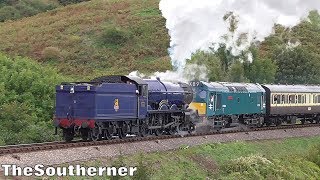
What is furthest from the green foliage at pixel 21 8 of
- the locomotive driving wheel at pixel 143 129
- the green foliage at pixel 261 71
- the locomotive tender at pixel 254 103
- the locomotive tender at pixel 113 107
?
the locomotive driving wheel at pixel 143 129

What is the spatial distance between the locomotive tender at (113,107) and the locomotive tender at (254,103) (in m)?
3.80

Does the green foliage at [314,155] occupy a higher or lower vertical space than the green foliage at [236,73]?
lower

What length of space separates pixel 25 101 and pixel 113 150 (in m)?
11.2

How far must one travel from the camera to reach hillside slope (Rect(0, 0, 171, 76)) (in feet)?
216

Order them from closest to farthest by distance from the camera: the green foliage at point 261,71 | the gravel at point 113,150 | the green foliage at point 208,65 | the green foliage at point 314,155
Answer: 1. the gravel at point 113,150
2. the green foliage at point 314,155
3. the green foliage at point 208,65
4. the green foliage at point 261,71

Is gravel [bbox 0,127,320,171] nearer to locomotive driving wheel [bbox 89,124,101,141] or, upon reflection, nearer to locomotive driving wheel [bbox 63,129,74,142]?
locomotive driving wheel [bbox 89,124,101,141]

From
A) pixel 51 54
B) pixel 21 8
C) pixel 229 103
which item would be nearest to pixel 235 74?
pixel 229 103

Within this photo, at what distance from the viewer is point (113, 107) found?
26.7 m

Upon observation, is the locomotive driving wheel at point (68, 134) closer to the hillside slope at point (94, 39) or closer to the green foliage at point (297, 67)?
the hillside slope at point (94, 39)

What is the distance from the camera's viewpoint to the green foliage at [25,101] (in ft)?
98.9

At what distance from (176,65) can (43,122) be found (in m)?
9.76

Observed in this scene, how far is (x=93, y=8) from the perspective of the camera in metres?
90.2

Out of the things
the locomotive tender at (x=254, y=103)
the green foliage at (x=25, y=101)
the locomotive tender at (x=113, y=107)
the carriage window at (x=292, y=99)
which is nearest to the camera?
the locomotive tender at (x=113, y=107)

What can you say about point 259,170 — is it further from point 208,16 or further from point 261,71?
point 261,71
